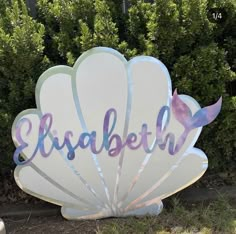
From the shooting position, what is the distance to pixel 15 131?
332cm

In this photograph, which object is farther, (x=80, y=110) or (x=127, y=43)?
(x=127, y=43)

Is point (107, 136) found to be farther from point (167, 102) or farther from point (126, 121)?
point (167, 102)

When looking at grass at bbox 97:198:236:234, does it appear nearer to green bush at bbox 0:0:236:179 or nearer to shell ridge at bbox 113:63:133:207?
shell ridge at bbox 113:63:133:207

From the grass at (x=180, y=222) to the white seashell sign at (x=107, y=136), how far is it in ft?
0.37

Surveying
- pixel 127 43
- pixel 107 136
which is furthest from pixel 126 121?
pixel 127 43

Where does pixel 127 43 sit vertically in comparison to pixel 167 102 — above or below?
above

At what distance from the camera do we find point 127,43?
3.76 m

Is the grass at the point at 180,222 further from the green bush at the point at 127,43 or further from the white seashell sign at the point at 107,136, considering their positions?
the green bush at the point at 127,43

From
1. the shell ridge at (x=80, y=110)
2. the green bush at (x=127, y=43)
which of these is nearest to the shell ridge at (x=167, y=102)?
the shell ridge at (x=80, y=110)

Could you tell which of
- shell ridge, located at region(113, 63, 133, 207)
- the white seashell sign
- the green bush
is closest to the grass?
the white seashell sign

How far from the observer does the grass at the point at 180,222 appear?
340 centimetres

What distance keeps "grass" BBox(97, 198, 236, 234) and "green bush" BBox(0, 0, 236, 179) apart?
0.49 meters

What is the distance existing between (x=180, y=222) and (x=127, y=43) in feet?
4.65

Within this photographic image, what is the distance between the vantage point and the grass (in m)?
3.40
